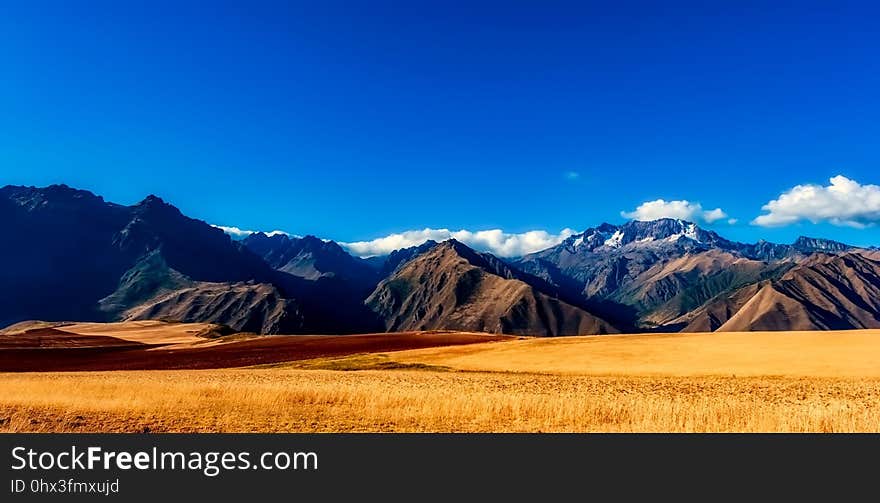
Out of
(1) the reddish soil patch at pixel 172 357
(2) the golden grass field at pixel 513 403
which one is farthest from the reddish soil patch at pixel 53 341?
(2) the golden grass field at pixel 513 403

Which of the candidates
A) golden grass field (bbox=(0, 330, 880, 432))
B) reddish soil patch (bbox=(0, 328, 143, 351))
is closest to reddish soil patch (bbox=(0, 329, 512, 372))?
reddish soil patch (bbox=(0, 328, 143, 351))

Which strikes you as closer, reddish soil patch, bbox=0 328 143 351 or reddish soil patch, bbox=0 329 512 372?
reddish soil patch, bbox=0 329 512 372

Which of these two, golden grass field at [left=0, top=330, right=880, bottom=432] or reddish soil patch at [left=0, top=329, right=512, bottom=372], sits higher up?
golden grass field at [left=0, top=330, right=880, bottom=432]

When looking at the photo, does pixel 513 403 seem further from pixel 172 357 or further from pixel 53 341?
pixel 53 341

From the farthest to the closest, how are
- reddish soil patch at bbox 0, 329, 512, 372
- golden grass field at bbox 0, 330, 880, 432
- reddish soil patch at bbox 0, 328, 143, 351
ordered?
1. reddish soil patch at bbox 0, 328, 143, 351
2. reddish soil patch at bbox 0, 329, 512, 372
3. golden grass field at bbox 0, 330, 880, 432

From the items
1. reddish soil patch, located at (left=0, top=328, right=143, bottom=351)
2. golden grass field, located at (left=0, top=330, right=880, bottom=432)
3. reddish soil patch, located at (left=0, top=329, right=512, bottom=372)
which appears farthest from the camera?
reddish soil patch, located at (left=0, top=328, right=143, bottom=351)

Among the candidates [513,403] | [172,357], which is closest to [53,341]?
[172,357]

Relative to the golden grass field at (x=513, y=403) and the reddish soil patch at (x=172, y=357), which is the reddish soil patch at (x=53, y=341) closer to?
the reddish soil patch at (x=172, y=357)

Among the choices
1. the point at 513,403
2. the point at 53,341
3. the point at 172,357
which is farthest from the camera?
the point at 53,341

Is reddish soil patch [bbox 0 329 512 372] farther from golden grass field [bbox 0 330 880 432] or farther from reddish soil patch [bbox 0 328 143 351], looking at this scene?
golden grass field [bbox 0 330 880 432]

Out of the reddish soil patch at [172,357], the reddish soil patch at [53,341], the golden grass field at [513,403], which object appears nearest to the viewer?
the golden grass field at [513,403]
